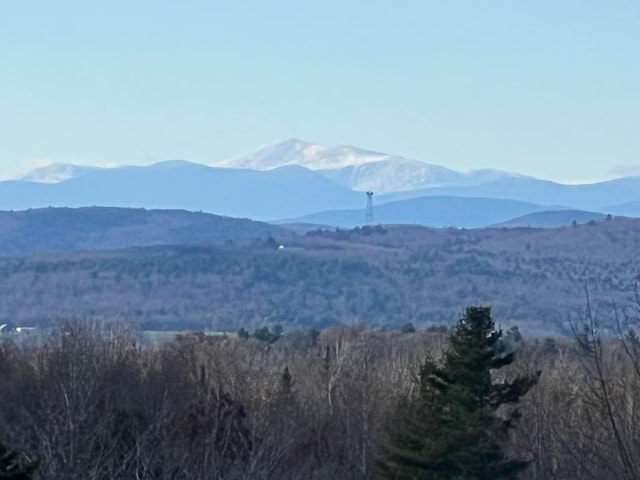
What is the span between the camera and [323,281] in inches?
5059

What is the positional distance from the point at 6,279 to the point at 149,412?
8907cm

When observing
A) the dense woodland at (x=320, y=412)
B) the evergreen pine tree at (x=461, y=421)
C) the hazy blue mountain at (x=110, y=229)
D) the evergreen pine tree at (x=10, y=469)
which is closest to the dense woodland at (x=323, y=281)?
the hazy blue mountain at (x=110, y=229)

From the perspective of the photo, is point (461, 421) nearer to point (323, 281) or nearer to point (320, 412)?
point (320, 412)

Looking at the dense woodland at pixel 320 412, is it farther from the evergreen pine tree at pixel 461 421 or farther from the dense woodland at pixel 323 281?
the dense woodland at pixel 323 281

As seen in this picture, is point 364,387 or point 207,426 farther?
point 364,387

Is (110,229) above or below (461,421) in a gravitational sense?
above

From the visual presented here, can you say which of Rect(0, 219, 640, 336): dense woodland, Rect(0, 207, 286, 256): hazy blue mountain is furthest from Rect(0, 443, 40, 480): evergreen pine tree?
Rect(0, 207, 286, 256): hazy blue mountain

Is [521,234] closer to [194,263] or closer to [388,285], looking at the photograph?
[388,285]

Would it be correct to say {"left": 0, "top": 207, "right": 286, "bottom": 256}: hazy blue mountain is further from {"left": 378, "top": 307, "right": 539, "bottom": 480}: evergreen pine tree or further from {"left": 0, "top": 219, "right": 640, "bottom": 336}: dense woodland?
{"left": 378, "top": 307, "right": 539, "bottom": 480}: evergreen pine tree

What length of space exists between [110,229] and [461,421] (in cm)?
16215

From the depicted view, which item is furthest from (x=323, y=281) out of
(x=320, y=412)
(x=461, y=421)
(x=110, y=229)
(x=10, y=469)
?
(x=10, y=469)

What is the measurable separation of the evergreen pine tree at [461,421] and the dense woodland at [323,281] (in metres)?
81.7

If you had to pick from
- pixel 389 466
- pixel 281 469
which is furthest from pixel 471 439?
pixel 281 469

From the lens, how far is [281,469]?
27984mm
